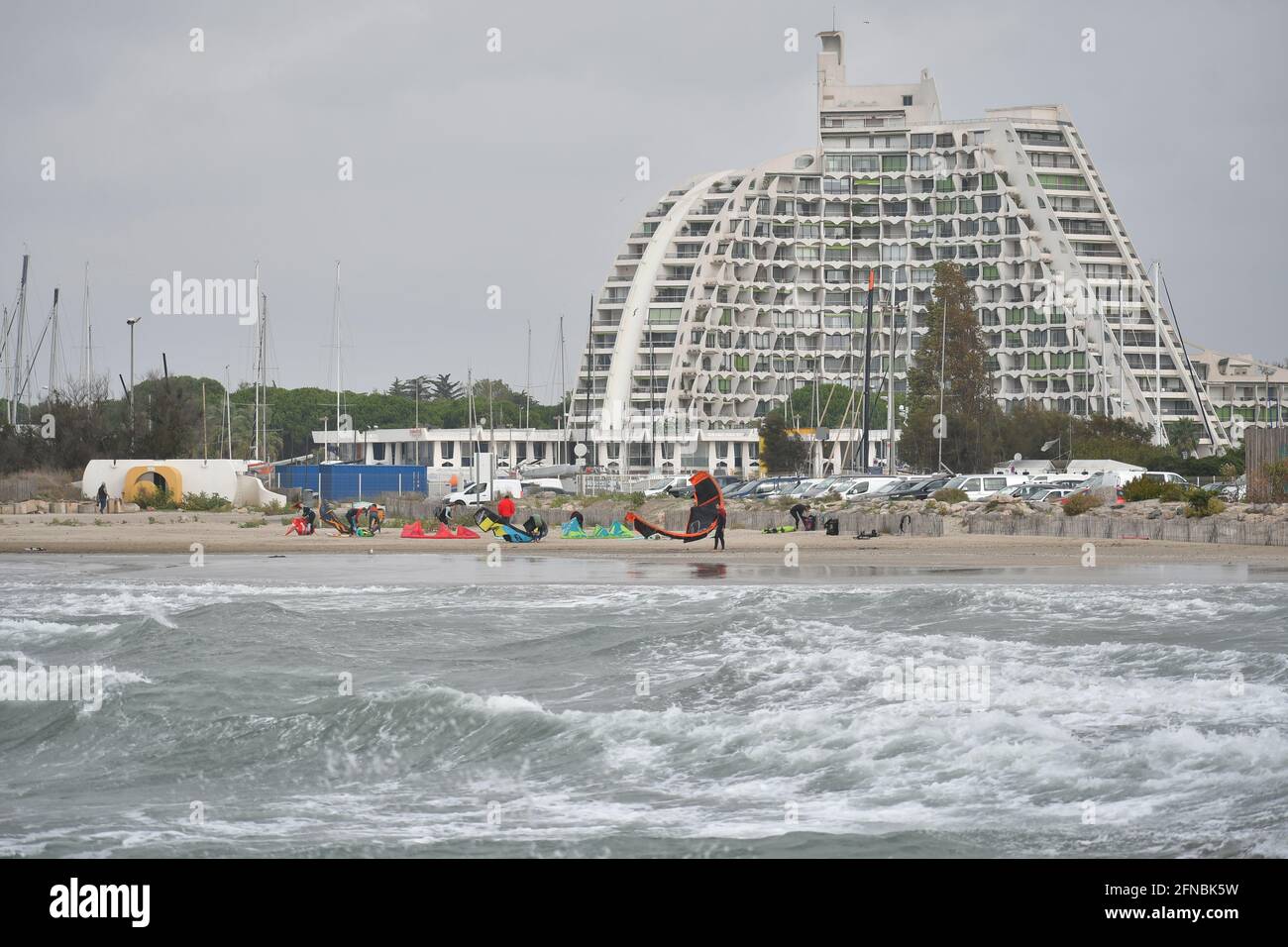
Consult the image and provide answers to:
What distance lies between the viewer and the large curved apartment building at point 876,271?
5723 inches

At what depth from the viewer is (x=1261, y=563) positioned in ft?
90.9

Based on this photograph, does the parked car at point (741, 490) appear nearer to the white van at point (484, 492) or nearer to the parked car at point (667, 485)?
the parked car at point (667, 485)

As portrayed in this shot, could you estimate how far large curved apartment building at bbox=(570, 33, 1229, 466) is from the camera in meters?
145

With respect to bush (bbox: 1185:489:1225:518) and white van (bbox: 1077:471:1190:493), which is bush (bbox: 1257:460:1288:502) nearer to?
bush (bbox: 1185:489:1225:518)

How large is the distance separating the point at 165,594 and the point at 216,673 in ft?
31.1

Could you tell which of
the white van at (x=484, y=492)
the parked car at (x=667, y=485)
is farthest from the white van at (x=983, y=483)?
the white van at (x=484, y=492)

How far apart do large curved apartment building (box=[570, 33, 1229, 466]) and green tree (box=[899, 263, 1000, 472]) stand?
4627 cm

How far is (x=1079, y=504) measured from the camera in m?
40.3

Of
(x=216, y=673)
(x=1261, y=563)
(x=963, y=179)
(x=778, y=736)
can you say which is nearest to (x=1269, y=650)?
(x=778, y=736)

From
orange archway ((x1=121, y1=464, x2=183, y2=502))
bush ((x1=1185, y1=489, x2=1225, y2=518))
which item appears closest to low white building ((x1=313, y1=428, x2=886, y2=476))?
orange archway ((x1=121, y1=464, x2=183, y2=502))

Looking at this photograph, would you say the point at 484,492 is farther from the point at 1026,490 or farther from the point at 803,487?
the point at 1026,490

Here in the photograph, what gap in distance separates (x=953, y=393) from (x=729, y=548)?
63.7 meters

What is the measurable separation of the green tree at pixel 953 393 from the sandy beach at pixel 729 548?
47946mm

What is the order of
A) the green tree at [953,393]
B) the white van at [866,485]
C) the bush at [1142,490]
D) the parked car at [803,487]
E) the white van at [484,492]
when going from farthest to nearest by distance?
the green tree at [953,393] < the white van at [484,492] < the parked car at [803,487] < the white van at [866,485] < the bush at [1142,490]
